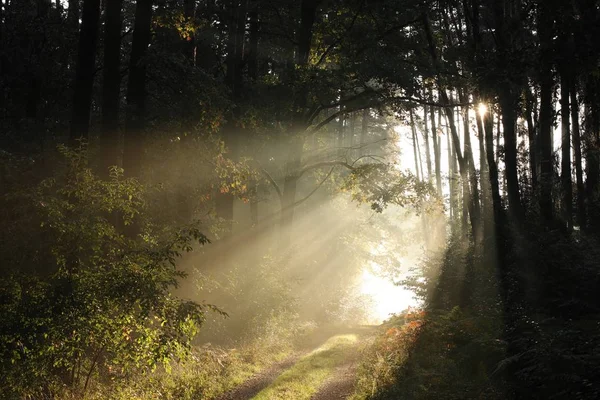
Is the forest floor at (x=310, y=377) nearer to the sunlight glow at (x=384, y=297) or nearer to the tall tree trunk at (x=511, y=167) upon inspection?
the tall tree trunk at (x=511, y=167)

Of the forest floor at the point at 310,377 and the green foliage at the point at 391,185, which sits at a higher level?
the green foliage at the point at 391,185

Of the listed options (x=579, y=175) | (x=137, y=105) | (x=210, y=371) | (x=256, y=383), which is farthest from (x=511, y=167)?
(x=137, y=105)

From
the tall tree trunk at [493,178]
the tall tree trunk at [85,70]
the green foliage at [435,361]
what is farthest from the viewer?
the tall tree trunk at [493,178]

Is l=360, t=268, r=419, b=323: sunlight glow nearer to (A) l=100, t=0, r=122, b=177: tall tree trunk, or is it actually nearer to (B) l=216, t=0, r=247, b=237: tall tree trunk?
(B) l=216, t=0, r=247, b=237: tall tree trunk

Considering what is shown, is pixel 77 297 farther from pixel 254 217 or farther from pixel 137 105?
pixel 254 217

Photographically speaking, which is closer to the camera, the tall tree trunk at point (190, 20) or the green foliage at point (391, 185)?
the tall tree trunk at point (190, 20)

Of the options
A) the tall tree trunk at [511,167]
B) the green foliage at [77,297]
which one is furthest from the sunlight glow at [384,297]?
the green foliage at [77,297]

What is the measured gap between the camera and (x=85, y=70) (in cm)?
1256

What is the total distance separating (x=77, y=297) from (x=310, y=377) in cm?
677

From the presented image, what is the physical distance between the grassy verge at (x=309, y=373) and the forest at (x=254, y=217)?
92mm

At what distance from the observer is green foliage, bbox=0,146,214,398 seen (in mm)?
7527

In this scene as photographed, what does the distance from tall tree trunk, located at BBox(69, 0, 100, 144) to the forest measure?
49 millimetres

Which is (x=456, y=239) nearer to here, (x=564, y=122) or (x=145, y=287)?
(x=564, y=122)

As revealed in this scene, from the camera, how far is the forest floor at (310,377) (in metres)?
11.4
